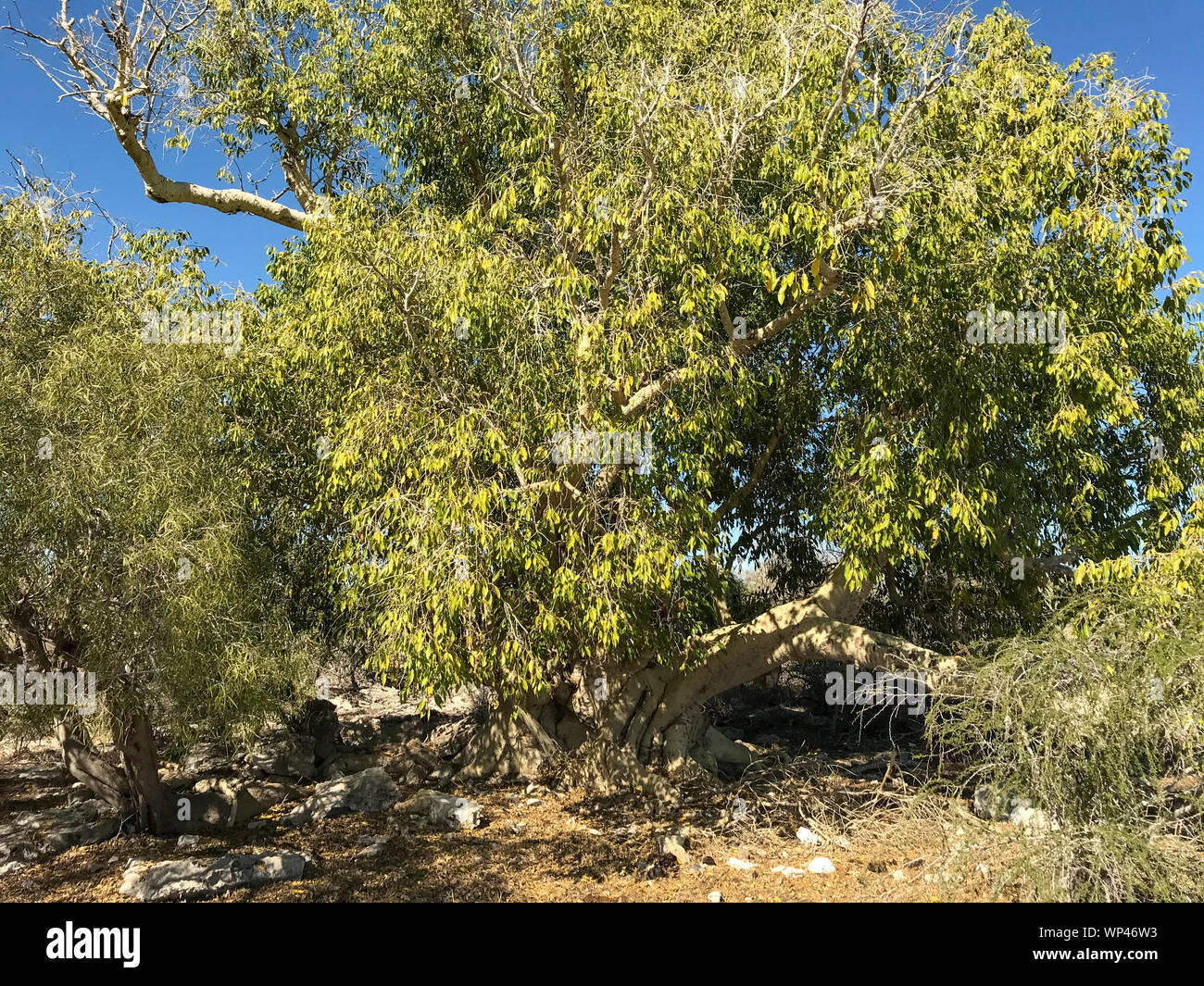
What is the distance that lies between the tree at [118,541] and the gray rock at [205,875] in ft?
4.05

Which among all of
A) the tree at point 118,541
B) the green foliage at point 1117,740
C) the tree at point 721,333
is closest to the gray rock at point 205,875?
the tree at point 118,541

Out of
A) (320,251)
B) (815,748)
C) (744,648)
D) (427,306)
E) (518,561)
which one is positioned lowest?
(815,748)

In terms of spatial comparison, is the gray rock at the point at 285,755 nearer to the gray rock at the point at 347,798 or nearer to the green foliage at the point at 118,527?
the gray rock at the point at 347,798

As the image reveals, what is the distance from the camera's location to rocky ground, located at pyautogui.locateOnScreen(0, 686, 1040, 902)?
731 centimetres

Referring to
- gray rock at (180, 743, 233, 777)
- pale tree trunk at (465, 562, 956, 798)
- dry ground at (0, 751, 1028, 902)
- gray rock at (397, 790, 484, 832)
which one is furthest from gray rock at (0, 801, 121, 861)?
pale tree trunk at (465, 562, 956, 798)

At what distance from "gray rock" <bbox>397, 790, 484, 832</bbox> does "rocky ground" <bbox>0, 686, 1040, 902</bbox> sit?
0.02 metres

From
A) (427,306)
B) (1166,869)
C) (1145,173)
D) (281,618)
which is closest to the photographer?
(1166,869)

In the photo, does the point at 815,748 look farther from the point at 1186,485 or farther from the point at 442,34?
the point at 442,34

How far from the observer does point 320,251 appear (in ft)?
29.8

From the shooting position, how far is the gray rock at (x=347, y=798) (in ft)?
32.6

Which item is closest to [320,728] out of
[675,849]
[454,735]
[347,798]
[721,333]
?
[454,735]

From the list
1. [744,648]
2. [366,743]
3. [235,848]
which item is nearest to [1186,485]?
[744,648]

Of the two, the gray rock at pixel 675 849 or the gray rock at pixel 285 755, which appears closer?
the gray rock at pixel 675 849
